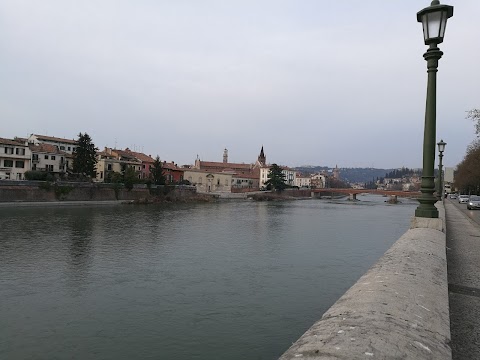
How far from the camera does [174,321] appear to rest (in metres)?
8.05

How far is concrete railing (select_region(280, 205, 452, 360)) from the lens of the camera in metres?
2.05

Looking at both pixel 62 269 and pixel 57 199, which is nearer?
pixel 62 269

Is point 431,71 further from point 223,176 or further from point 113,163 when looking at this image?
point 223,176

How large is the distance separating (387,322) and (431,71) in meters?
6.01

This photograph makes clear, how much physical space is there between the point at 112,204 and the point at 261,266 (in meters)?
40.5

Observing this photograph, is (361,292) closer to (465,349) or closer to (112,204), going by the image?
(465,349)

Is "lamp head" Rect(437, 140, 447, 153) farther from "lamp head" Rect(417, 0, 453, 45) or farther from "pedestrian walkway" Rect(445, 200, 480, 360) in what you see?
"lamp head" Rect(417, 0, 453, 45)

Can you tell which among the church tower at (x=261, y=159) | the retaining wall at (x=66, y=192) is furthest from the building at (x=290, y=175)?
the retaining wall at (x=66, y=192)

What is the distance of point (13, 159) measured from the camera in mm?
52188

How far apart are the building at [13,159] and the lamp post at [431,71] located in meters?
56.0

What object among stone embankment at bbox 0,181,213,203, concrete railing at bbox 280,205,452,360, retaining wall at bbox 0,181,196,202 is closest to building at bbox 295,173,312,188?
stone embankment at bbox 0,181,213,203

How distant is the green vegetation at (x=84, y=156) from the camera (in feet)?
177

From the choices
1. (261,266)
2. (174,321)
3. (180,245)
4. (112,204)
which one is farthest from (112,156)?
(174,321)

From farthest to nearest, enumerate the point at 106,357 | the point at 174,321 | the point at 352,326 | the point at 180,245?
the point at 180,245, the point at 174,321, the point at 106,357, the point at 352,326
